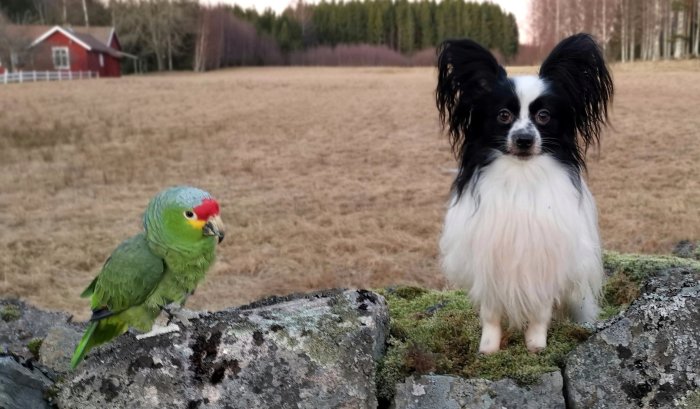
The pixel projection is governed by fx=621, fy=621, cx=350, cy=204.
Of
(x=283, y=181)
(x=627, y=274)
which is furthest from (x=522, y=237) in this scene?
(x=283, y=181)

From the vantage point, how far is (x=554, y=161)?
2.73 metres

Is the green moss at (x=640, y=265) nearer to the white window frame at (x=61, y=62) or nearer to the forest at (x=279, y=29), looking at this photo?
the forest at (x=279, y=29)

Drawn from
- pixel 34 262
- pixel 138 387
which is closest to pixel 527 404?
pixel 138 387

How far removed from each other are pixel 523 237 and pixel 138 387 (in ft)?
5.64

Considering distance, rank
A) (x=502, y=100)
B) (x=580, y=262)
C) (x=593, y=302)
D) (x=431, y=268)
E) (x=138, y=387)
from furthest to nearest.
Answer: (x=431, y=268) → (x=593, y=302) → (x=580, y=262) → (x=502, y=100) → (x=138, y=387)

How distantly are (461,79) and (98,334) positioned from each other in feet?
6.32

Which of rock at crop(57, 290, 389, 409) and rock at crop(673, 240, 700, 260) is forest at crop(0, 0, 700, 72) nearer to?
rock at crop(673, 240, 700, 260)

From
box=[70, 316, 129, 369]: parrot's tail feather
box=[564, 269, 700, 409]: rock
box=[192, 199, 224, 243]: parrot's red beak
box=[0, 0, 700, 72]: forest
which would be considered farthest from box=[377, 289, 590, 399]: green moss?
box=[0, 0, 700, 72]: forest

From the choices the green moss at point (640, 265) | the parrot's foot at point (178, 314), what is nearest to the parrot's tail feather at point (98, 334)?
the parrot's foot at point (178, 314)

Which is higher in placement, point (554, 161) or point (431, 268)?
point (554, 161)

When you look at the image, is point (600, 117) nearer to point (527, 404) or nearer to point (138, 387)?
point (527, 404)

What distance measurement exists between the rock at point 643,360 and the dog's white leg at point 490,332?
392mm

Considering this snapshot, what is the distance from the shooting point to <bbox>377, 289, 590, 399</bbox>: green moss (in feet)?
8.74

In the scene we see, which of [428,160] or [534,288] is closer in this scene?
[534,288]
